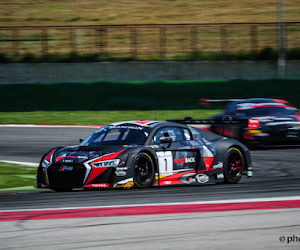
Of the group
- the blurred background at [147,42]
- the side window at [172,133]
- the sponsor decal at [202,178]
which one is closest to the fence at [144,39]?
the blurred background at [147,42]

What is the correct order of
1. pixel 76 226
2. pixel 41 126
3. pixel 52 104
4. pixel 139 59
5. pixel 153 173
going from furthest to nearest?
pixel 139 59
pixel 52 104
pixel 41 126
pixel 153 173
pixel 76 226

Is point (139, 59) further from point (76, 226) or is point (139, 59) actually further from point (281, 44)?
point (76, 226)

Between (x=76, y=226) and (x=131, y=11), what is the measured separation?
33804 mm

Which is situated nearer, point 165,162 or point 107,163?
point 107,163

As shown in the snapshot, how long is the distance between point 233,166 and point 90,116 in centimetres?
1384

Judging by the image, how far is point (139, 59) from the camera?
2783 centimetres

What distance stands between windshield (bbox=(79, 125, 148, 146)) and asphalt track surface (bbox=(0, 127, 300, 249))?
854 mm

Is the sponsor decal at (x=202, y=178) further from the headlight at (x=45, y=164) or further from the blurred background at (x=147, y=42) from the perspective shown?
the blurred background at (x=147, y=42)

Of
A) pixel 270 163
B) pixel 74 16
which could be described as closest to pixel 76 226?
pixel 270 163

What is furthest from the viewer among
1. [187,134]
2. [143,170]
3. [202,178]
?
[187,134]

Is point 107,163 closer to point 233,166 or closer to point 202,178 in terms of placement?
point 202,178

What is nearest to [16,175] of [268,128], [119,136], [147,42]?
[119,136]

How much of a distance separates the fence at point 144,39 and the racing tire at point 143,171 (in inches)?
811

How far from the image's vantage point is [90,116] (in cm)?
2197
